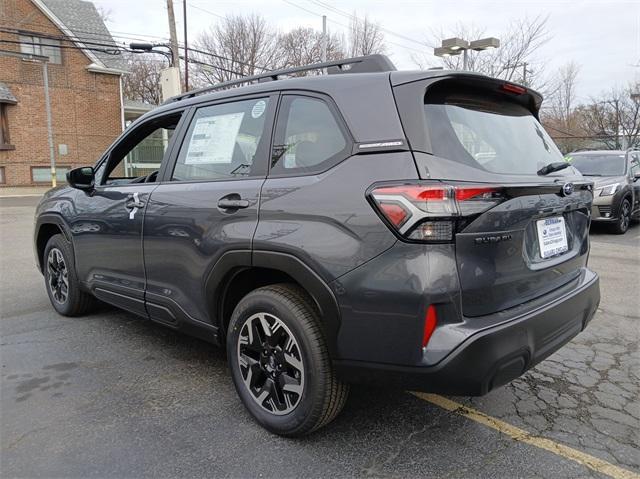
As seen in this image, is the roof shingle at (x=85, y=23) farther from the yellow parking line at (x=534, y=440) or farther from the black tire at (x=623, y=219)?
the yellow parking line at (x=534, y=440)

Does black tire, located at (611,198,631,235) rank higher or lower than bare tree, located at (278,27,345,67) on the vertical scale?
lower

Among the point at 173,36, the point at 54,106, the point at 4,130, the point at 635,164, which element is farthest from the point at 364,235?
the point at 54,106

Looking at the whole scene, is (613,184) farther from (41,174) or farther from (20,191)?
(41,174)

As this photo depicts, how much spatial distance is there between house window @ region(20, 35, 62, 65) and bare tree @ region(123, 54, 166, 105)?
1769cm

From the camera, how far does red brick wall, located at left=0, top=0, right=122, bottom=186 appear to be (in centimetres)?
2217

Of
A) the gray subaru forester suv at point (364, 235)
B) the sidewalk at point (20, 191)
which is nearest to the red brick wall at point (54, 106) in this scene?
the sidewalk at point (20, 191)

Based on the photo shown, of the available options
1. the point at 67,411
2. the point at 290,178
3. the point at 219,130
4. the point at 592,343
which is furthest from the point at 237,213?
the point at 592,343

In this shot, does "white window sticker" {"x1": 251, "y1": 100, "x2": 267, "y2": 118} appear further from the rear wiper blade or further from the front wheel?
the front wheel

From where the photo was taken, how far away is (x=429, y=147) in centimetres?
223

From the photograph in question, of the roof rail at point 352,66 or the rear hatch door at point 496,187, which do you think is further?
the roof rail at point 352,66

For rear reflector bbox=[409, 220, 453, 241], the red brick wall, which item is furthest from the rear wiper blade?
the red brick wall

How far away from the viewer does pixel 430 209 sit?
2.06 metres

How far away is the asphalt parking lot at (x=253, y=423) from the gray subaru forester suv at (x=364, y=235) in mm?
255

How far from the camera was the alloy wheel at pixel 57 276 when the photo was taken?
4.64 m
